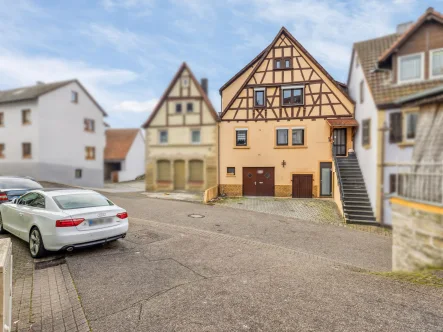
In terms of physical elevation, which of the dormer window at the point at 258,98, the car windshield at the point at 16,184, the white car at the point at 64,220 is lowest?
the white car at the point at 64,220

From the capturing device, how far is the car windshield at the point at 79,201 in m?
6.66

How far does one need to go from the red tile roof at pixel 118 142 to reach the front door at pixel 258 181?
21028 millimetres

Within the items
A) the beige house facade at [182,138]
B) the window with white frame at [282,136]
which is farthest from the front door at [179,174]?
the window with white frame at [282,136]

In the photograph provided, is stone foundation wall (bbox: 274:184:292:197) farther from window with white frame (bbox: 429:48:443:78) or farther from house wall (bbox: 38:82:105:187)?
house wall (bbox: 38:82:105:187)

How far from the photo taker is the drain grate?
5975mm

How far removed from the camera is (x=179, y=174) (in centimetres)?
2036

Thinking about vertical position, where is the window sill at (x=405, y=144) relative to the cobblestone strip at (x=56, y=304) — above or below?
above

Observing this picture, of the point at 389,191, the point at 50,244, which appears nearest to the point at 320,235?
the point at 389,191

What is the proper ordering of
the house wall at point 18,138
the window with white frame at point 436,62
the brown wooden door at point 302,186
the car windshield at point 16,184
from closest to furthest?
the window with white frame at point 436,62, the car windshield at point 16,184, the brown wooden door at point 302,186, the house wall at point 18,138

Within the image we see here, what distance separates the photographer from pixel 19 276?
539cm

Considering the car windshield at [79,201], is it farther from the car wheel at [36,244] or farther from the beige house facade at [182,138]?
the beige house facade at [182,138]

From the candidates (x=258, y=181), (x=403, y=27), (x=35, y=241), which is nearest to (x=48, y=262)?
(x=35, y=241)

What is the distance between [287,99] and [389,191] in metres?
15.4

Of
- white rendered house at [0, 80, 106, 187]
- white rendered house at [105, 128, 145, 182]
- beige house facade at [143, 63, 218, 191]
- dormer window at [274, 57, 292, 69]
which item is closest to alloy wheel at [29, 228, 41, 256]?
beige house facade at [143, 63, 218, 191]
